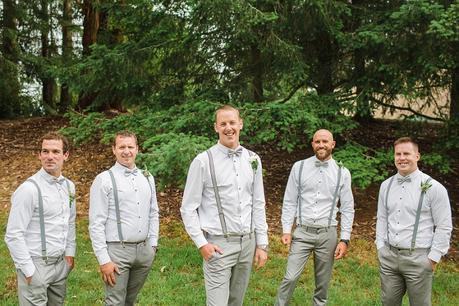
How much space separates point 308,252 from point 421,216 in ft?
4.02

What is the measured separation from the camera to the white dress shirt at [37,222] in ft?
11.8

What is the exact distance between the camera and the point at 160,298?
19.3ft

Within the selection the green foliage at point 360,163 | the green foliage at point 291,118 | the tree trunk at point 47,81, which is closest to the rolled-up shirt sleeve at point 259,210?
the green foliage at point 291,118

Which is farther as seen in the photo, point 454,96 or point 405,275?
point 454,96

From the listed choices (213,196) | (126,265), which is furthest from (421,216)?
(126,265)

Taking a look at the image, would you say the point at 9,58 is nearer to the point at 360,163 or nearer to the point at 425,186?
the point at 360,163

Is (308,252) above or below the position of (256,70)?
below

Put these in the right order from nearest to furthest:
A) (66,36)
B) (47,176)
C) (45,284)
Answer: (45,284) < (47,176) < (66,36)

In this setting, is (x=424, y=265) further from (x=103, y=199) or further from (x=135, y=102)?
(x=135, y=102)

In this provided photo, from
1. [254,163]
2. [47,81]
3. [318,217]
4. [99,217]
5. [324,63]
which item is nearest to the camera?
[99,217]

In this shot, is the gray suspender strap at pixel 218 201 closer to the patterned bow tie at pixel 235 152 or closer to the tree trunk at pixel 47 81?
the patterned bow tie at pixel 235 152

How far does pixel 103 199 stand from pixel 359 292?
3.87 m

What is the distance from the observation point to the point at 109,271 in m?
3.90

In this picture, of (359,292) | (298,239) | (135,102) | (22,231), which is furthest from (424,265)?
(135,102)
